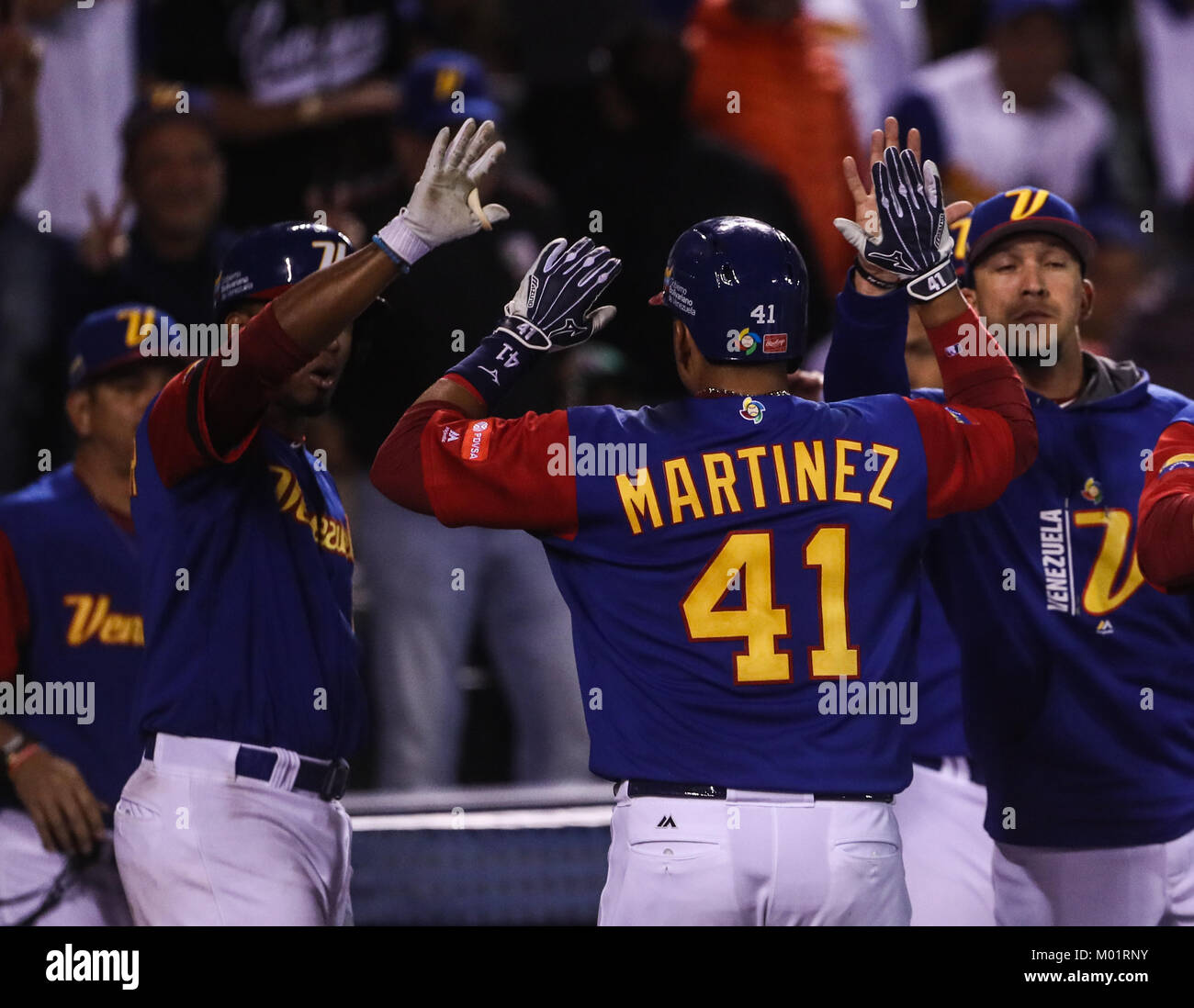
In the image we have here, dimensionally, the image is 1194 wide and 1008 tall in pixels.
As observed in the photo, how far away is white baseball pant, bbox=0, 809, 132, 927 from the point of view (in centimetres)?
475

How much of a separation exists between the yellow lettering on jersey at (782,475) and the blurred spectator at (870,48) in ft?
14.0

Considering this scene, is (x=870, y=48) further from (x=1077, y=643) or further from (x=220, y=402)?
(x=220, y=402)

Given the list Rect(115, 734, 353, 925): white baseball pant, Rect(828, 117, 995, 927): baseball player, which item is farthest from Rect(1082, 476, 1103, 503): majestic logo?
Rect(115, 734, 353, 925): white baseball pant

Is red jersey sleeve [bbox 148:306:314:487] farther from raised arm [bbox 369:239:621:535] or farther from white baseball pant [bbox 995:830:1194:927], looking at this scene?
white baseball pant [bbox 995:830:1194:927]

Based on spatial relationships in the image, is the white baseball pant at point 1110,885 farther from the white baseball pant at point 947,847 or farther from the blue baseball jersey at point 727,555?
the blue baseball jersey at point 727,555

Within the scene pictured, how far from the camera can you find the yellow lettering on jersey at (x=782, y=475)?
3.54 meters

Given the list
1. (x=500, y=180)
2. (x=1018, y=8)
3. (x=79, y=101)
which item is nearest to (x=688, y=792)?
(x=500, y=180)

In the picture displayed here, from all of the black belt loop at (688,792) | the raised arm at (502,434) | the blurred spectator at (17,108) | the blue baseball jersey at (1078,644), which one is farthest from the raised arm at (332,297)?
the blurred spectator at (17,108)

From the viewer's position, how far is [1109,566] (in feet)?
14.0

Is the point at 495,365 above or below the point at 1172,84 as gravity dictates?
below

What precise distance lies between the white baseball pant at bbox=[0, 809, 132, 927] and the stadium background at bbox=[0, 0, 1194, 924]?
98 cm

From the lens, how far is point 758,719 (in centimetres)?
354

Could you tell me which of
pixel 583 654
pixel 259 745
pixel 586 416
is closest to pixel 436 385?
pixel 586 416

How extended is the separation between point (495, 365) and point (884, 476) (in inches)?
35.0
